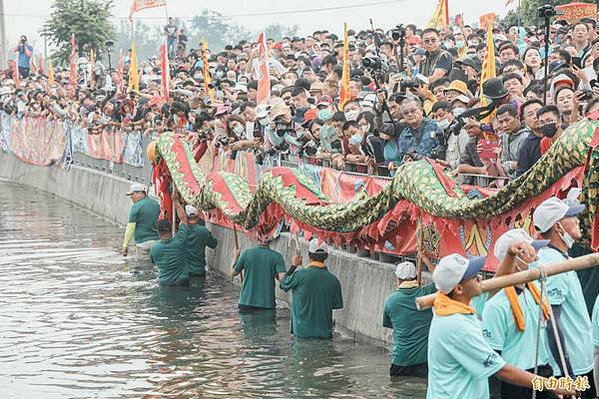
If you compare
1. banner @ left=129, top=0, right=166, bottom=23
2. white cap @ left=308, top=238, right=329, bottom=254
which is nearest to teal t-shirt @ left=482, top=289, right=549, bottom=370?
white cap @ left=308, top=238, right=329, bottom=254

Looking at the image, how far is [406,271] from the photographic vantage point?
14.4 m

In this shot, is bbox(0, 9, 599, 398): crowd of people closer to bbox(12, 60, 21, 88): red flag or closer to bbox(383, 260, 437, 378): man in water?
bbox(383, 260, 437, 378): man in water

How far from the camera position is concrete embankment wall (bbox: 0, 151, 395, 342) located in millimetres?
16594

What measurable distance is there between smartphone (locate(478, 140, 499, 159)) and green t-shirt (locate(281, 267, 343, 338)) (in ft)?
10.3

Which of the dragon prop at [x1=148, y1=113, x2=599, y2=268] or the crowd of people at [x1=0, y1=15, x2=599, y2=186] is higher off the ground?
the crowd of people at [x1=0, y1=15, x2=599, y2=186]

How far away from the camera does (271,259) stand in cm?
1891

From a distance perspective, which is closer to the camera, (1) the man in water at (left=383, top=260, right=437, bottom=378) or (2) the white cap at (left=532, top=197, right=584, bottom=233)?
(2) the white cap at (left=532, top=197, right=584, bottom=233)

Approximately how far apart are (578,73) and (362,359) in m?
3.96

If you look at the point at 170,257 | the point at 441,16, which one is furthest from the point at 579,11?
the point at 170,257

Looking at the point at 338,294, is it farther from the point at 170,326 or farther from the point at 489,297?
the point at 489,297

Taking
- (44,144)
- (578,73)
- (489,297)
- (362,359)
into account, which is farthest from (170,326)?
(44,144)

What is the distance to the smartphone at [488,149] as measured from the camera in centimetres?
1429

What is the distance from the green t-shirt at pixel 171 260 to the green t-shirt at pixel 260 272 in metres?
3.01

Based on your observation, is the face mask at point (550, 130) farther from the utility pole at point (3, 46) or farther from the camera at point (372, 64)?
the utility pole at point (3, 46)
